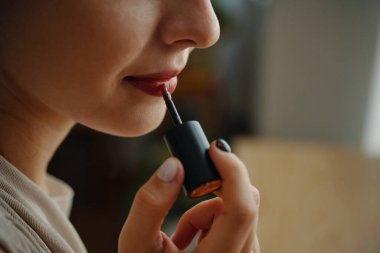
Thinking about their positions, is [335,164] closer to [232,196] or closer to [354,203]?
[354,203]

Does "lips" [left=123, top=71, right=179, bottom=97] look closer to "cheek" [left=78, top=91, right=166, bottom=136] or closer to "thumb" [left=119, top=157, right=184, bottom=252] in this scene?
"cheek" [left=78, top=91, right=166, bottom=136]

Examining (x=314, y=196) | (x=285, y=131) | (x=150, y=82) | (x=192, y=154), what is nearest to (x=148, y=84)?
(x=150, y=82)

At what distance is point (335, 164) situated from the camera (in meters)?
1.30

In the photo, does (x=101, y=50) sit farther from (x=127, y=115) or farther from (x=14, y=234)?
(x=14, y=234)

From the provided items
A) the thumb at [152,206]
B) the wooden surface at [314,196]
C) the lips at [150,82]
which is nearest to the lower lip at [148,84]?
the lips at [150,82]

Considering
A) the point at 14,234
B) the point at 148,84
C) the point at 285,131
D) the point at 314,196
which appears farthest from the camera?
the point at 285,131

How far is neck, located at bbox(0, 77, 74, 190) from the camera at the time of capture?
1.96 feet

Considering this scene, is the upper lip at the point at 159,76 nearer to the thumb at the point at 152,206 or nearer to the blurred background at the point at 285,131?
the thumb at the point at 152,206

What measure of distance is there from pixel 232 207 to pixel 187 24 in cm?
21

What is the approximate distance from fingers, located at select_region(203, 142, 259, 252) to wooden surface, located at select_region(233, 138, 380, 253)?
0.54 metres

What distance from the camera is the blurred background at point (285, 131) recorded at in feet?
3.58

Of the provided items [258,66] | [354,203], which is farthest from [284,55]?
[354,203]

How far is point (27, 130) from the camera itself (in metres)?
0.62

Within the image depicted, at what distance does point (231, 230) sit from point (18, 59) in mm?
312
